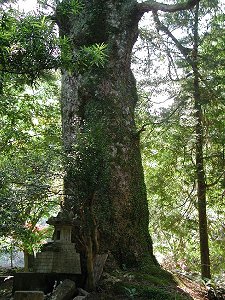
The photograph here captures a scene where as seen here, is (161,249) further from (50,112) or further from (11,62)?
(11,62)

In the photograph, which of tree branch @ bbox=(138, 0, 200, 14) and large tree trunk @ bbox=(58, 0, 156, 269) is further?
tree branch @ bbox=(138, 0, 200, 14)

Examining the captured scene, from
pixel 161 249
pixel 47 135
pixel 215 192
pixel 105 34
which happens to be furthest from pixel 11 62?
pixel 161 249

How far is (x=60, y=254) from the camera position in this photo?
184 inches

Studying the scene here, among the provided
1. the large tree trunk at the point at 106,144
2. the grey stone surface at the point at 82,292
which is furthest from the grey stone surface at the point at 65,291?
the large tree trunk at the point at 106,144

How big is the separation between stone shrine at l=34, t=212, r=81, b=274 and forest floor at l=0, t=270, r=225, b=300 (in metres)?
0.42

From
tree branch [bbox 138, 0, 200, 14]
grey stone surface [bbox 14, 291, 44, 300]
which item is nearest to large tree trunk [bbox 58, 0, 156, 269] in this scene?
tree branch [bbox 138, 0, 200, 14]

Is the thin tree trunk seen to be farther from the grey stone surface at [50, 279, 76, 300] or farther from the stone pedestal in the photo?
the grey stone surface at [50, 279, 76, 300]

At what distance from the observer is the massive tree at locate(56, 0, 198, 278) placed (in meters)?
4.29

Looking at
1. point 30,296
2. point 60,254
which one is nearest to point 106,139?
point 60,254

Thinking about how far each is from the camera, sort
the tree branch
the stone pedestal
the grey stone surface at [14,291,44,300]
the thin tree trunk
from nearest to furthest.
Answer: the grey stone surface at [14,291,44,300]
the stone pedestal
the tree branch
the thin tree trunk

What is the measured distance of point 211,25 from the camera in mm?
8680

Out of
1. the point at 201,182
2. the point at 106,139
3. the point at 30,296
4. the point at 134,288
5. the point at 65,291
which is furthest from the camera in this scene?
the point at 201,182

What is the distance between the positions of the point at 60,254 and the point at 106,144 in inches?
61.2

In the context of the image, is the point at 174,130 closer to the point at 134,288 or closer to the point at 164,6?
the point at 164,6
